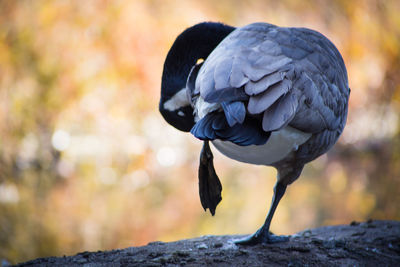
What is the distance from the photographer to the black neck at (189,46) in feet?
10.3

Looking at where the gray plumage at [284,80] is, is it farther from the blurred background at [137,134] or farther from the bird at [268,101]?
the blurred background at [137,134]

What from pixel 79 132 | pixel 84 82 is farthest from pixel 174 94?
pixel 79 132

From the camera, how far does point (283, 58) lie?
216 centimetres

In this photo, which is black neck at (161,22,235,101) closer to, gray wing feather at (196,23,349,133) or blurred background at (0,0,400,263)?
gray wing feather at (196,23,349,133)

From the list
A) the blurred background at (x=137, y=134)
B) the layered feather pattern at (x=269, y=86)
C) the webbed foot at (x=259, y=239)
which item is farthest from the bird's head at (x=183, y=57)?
the blurred background at (x=137, y=134)

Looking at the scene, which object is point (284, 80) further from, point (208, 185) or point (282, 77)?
point (208, 185)

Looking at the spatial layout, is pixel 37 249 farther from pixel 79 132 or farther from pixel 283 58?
pixel 79 132

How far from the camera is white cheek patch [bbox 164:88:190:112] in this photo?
299 cm

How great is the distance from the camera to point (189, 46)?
3184mm

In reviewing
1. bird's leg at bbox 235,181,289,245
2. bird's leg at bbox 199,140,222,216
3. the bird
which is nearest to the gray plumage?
the bird

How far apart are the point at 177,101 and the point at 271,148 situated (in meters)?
0.93

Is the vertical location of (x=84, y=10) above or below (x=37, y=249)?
above

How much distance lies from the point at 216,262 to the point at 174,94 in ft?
4.18

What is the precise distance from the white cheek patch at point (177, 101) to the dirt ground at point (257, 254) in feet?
2.97
